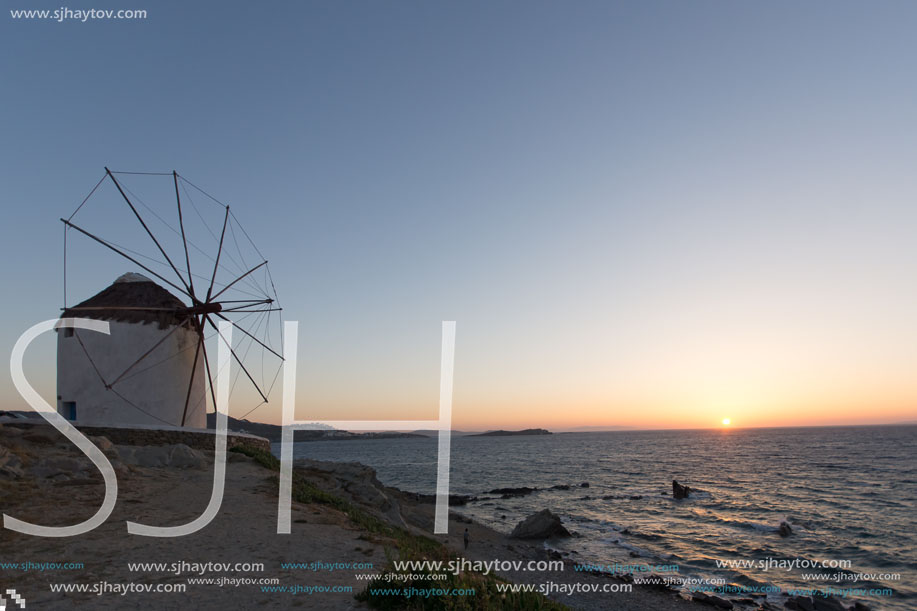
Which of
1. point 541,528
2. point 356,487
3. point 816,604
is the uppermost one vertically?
point 356,487

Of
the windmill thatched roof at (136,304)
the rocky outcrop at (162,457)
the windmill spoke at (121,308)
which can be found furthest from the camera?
the windmill thatched roof at (136,304)

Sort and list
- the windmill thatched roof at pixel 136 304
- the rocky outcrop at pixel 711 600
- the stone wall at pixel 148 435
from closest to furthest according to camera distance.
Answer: the rocky outcrop at pixel 711 600 → the stone wall at pixel 148 435 → the windmill thatched roof at pixel 136 304

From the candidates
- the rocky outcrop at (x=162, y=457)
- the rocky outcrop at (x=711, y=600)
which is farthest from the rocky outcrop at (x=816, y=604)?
the rocky outcrop at (x=162, y=457)

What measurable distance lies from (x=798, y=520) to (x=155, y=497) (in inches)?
1350

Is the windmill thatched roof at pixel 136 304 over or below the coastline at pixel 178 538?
over

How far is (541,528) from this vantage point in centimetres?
2716

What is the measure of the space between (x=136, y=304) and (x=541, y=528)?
22.3 meters

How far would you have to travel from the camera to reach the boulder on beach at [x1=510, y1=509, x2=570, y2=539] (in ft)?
88.8

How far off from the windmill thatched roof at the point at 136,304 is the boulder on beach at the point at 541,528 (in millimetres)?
19692

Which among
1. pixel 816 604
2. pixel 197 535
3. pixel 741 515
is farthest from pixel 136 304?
pixel 741 515

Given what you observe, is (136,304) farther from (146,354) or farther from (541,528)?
(541,528)

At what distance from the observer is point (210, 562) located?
7.98 meters

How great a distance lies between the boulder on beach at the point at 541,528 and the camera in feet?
88.8

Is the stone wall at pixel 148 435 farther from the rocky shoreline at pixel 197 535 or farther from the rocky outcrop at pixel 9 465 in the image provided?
the rocky outcrop at pixel 9 465
